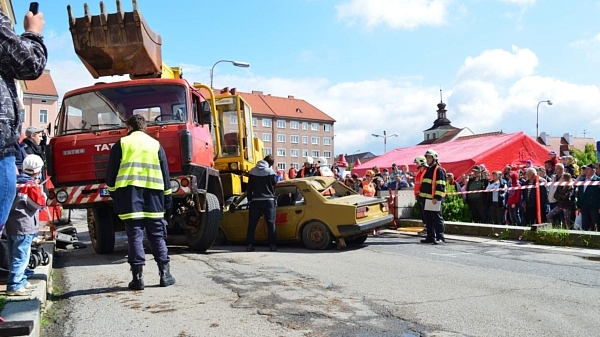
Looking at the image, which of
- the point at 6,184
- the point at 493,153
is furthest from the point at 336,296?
the point at 493,153

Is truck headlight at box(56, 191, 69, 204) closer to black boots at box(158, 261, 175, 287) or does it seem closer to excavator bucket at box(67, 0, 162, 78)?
excavator bucket at box(67, 0, 162, 78)

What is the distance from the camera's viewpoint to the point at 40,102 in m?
71.1

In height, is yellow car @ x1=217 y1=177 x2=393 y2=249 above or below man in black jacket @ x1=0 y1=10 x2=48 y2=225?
below

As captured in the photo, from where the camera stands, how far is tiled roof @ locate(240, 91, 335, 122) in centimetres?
10356

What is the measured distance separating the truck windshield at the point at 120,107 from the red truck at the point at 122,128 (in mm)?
15

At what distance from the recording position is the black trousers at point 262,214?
10281 millimetres

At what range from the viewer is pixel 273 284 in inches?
258

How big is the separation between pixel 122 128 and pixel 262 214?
2.97 meters

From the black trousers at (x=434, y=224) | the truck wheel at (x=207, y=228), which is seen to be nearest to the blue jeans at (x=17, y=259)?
the truck wheel at (x=207, y=228)

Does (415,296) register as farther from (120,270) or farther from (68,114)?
(68,114)

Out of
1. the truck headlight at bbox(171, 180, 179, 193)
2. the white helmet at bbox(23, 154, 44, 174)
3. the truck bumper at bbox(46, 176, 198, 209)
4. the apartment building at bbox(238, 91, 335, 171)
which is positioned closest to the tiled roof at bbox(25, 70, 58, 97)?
the apartment building at bbox(238, 91, 335, 171)

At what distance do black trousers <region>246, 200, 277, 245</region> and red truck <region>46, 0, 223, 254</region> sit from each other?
769 millimetres

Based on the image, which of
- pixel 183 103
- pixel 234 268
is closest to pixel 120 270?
pixel 234 268

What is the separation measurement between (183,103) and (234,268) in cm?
277
